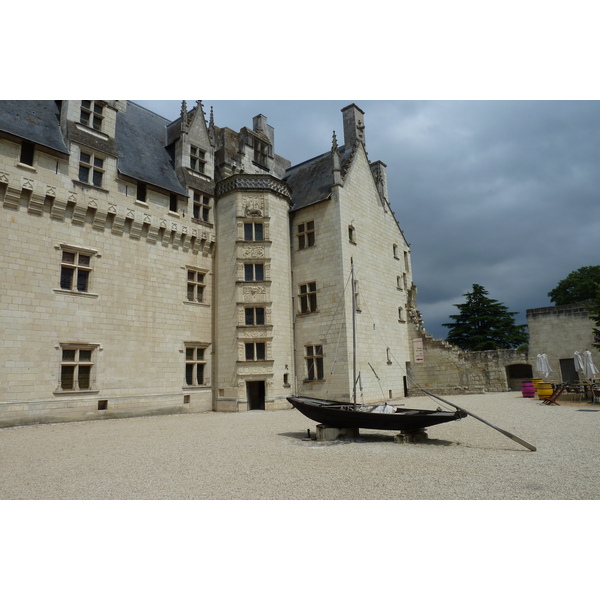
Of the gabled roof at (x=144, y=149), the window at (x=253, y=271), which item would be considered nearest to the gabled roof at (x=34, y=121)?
the gabled roof at (x=144, y=149)

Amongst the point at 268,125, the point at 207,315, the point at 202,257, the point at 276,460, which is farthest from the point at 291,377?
the point at 268,125

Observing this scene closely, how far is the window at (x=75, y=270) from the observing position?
1716 cm

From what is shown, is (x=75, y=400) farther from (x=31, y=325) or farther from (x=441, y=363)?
(x=441, y=363)

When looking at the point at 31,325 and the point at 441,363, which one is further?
the point at 441,363

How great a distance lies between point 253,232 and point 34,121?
1072 centimetres

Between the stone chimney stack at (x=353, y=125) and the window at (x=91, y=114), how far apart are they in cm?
1457

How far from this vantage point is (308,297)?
23234 mm

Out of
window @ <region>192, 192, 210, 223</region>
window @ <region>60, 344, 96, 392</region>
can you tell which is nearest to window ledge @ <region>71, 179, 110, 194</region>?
window @ <region>192, 192, 210, 223</region>

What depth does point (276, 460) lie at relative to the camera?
339 inches

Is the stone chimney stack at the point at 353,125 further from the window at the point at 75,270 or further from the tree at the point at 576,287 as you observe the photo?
the tree at the point at 576,287

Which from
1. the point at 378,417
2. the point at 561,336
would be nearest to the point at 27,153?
the point at 378,417

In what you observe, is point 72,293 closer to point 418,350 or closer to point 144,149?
point 144,149

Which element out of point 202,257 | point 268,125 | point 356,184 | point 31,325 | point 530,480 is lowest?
point 530,480

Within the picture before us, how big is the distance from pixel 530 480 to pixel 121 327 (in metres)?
16.7
